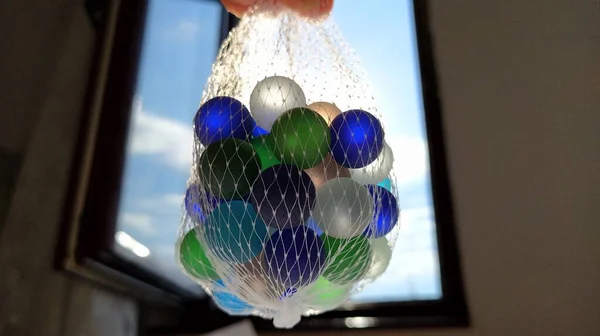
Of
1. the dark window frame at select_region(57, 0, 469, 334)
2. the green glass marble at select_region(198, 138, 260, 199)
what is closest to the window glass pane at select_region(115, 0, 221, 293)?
the dark window frame at select_region(57, 0, 469, 334)

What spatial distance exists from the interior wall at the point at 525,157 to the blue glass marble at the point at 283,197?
0.49 meters

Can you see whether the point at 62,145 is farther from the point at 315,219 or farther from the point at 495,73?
the point at 495,73

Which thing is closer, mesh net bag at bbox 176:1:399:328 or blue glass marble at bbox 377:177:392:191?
mesh net bag at bbox 176:1:399:328

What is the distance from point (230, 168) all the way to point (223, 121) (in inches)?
3.8

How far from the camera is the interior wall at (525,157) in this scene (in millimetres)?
1083

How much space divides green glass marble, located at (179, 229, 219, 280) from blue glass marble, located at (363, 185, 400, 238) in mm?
238

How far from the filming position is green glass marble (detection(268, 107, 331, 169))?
0.77m

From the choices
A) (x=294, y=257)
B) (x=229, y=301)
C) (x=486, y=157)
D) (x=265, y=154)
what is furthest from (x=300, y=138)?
(x=486, y=157)

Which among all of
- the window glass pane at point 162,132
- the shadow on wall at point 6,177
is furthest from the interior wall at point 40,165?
the window glass pane at point 162,132

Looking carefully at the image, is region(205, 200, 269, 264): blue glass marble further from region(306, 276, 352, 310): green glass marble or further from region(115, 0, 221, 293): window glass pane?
region(115, 0, 221, 293): window glass pane

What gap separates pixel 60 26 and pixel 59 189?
0.32 metres

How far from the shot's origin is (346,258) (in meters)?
0.78

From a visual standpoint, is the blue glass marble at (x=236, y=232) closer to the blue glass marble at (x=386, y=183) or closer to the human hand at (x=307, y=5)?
the blue glass marble at (x=386, y=183)

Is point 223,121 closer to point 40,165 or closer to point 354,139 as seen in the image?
point 354,139
